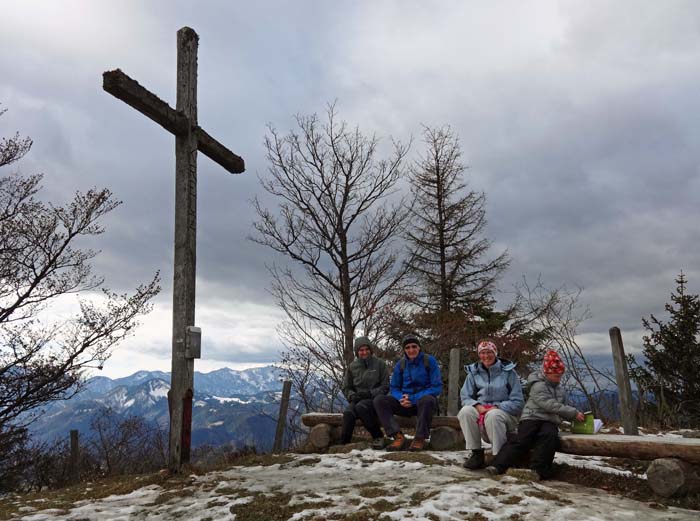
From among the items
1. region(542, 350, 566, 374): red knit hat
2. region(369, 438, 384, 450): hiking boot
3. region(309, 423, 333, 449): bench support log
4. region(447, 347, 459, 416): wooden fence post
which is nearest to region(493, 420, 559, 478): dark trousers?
region(542, 350, 566, 374): red knit hat

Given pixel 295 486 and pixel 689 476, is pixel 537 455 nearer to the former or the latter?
pixel 689 476

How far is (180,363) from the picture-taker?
548 centimetres

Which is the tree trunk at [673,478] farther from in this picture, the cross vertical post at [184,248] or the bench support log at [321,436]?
the cross vertical post at [184,248]

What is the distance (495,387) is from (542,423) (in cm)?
74

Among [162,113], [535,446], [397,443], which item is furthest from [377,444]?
[162,113]

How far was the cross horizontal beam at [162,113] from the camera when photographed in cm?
519

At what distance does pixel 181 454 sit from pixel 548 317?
11.1 meters

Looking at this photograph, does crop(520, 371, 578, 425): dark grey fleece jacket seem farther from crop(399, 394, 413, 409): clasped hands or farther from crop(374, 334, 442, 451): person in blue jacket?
crop(399, 394, 413, 409): clasped hands

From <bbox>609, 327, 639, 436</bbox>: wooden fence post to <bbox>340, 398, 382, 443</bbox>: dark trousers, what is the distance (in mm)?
3532

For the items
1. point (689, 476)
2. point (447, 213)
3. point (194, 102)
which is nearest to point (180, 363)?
point (194, 102)

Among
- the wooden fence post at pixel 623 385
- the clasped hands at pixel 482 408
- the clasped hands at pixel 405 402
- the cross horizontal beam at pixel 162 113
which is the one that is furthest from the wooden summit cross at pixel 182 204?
the wooden fence post at pixel 623 385

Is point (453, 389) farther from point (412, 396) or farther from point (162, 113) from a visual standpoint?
point (162, 113)

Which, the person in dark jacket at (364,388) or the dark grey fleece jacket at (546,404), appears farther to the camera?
the person in dark jacket at (364,388)

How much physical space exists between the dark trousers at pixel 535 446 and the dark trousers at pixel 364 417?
7.14 ft
